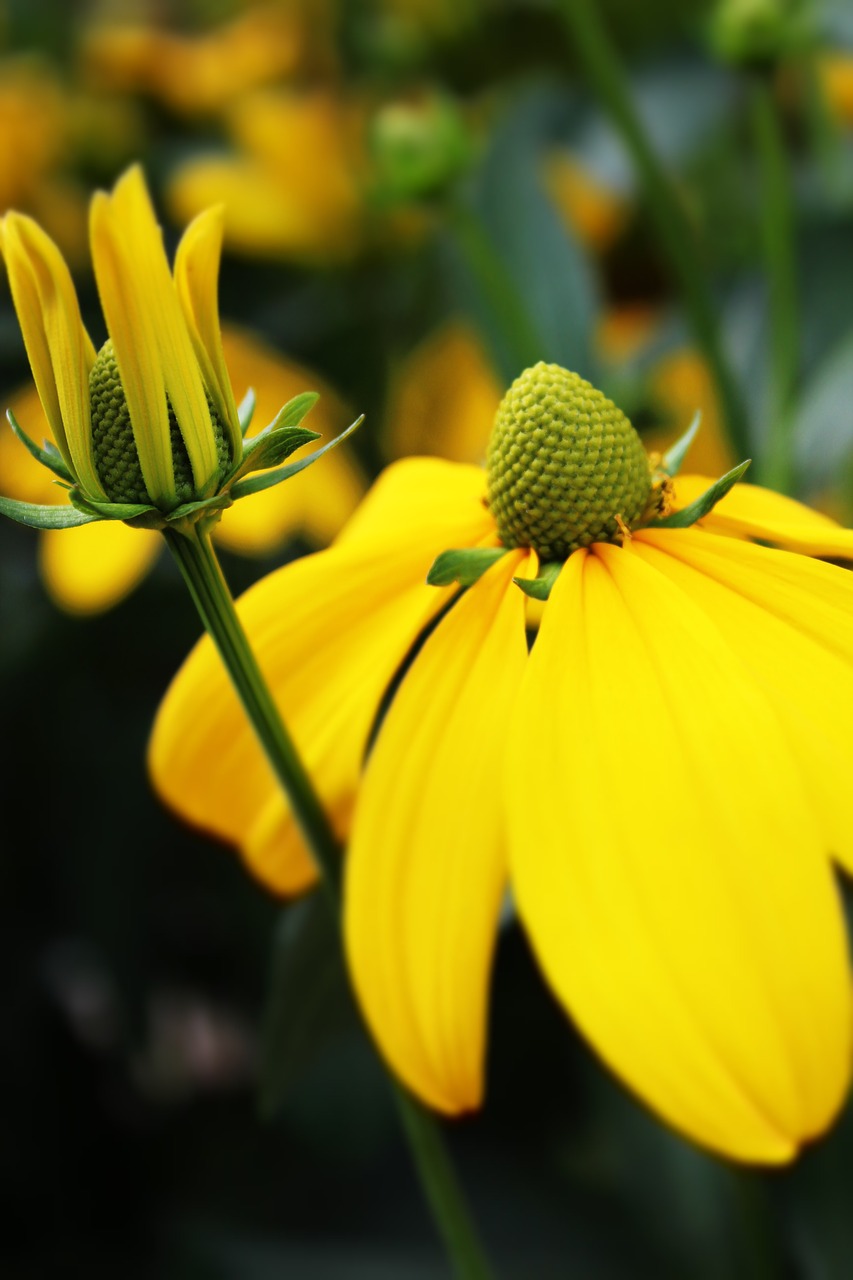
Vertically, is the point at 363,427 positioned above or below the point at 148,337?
below

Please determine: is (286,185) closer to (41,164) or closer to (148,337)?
(41,164)

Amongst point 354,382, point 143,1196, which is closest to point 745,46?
point 354,382

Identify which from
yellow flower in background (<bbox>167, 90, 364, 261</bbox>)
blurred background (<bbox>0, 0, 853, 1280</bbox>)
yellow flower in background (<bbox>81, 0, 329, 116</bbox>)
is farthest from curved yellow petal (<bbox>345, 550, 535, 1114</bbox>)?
yellow flower in background (<bbox>81, 0, 329, 116</bbox>)

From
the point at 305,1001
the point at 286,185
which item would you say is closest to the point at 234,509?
the point at 286,185

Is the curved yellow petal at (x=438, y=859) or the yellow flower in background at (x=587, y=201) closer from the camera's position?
the curved yellow petal at (x=438, y=859)

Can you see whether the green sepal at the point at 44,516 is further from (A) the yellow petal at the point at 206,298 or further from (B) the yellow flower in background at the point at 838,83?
(B) the yellow flower in background at the point at 838,83

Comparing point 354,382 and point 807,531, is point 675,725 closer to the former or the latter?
point 807,531

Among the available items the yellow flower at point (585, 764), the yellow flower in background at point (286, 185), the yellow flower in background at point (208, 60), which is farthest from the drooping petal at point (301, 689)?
the yellow flower in background at point (208, 60)
